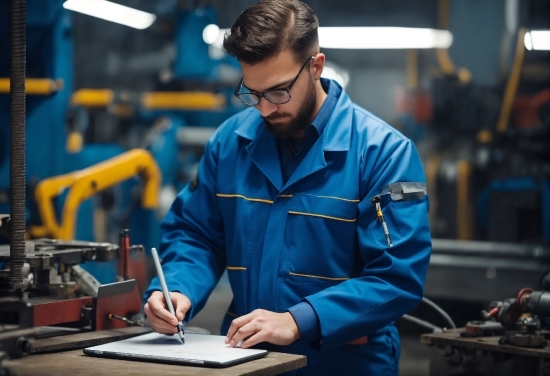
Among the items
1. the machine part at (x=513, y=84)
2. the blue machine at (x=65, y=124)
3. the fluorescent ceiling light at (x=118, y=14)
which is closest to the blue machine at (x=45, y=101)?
the blue machine at (x=65, y=124)

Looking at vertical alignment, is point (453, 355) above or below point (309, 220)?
below

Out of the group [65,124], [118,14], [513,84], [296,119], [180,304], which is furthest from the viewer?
[118,14]

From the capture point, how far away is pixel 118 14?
21.4ft

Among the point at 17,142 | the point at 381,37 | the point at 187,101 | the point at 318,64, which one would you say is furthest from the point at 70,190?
the point at 381,37

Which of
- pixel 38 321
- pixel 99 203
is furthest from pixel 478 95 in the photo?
pixel 38 321

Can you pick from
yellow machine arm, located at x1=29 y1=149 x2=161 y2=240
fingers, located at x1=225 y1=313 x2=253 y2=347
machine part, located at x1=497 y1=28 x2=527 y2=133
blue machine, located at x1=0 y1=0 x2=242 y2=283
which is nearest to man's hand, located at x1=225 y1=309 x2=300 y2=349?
fingers, located at x1=225 y1=313 x2=253 y2=347

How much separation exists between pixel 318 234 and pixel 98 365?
0.65 metres

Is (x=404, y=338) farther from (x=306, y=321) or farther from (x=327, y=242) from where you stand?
(x=306, y=321)

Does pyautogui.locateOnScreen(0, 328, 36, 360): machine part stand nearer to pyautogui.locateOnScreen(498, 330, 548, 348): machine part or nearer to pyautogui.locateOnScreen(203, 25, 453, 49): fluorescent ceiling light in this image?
pyautogui.locateOnScreen(498, 330, 548, 348): machine part

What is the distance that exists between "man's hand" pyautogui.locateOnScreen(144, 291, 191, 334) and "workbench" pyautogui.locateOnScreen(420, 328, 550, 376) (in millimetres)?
724

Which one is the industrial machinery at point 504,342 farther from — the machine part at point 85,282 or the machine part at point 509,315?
the machine part at point 85,282

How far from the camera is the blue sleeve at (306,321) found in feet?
5.91

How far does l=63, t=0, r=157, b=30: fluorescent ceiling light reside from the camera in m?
5.98

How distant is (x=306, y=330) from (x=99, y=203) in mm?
4617
